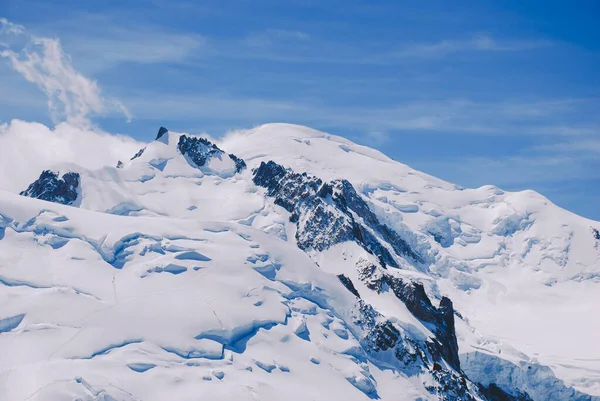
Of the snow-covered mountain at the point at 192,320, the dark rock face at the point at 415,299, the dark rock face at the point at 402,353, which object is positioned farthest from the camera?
the dark rock face at the point at 415,299

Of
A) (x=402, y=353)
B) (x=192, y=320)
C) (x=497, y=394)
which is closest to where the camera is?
(x=192, y=320)

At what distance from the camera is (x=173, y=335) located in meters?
111

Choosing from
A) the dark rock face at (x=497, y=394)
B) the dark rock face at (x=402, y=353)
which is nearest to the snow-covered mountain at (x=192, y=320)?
the dark rock face at (x=402, y=353)

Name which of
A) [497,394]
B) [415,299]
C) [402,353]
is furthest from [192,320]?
[497,394]

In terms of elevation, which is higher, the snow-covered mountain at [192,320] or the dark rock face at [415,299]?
the dark rock face at [415,299]

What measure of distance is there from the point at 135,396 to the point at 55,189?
11028cm

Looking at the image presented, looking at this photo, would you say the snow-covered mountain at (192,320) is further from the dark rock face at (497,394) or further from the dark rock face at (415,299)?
the dark rock face at (497,394)

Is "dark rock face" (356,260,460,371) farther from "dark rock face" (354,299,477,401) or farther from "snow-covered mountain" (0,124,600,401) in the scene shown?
"dark rock face" (354,299,477,401)

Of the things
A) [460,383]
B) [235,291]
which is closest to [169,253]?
[235,291]

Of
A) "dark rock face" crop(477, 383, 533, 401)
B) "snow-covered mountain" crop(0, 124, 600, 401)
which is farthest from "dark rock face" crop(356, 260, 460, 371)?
"dark rock face" crop(477, 383, 533, 401)

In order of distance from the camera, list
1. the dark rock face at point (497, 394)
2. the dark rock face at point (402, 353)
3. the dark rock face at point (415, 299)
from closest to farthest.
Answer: the dark rock face at point (402, 353) < the dark rock face at point (415, 299) < the dark rock face at point (497, 394)

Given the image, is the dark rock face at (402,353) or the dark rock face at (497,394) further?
the dark rock face at (497,394)

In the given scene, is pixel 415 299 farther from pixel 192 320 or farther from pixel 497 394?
pixel 192 320

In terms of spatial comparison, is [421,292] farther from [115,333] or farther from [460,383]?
[115,333]
